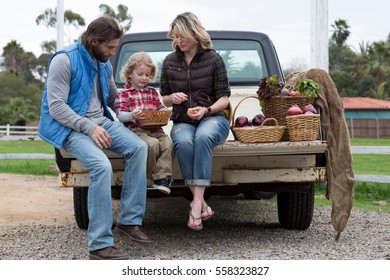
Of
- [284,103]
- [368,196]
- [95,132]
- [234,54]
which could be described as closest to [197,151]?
[95,132]

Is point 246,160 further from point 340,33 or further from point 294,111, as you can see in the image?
point 340,33

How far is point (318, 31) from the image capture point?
9953 mm

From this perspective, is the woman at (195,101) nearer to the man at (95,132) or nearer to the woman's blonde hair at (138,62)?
the woman's blonde hair at (138,62)

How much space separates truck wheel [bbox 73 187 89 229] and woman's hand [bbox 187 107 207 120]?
124 centimetres

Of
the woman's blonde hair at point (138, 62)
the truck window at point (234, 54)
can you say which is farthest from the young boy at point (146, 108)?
the truck window at point (234, 54)

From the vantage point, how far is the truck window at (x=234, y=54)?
274 inches

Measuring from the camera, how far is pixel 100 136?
4836mm

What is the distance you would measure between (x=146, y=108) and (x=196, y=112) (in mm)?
370

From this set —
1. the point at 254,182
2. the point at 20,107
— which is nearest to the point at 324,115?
the point at 254,182

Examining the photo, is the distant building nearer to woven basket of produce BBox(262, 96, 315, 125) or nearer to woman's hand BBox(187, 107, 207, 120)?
woven basket of produce BBox(262, 96, 315, 125)
